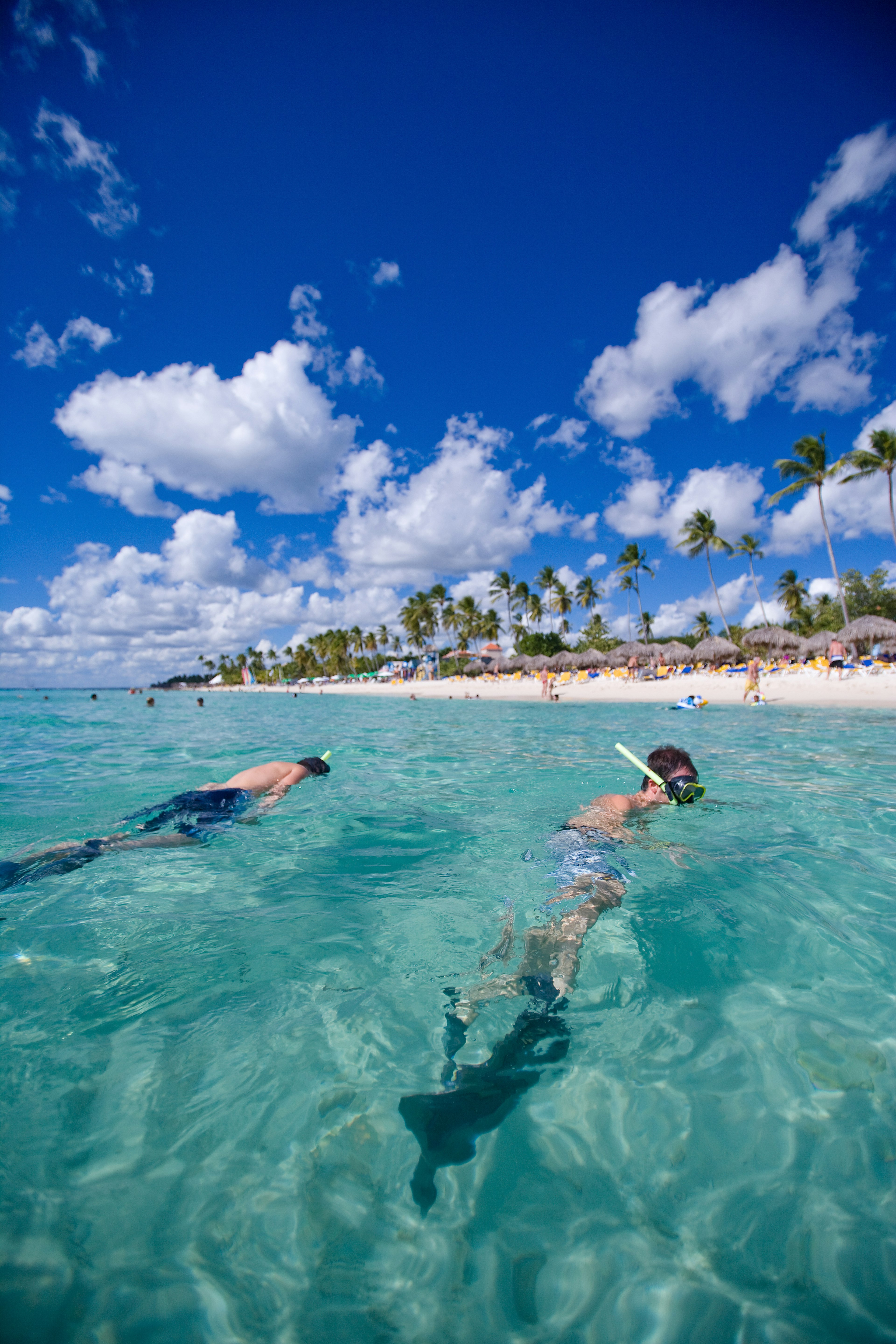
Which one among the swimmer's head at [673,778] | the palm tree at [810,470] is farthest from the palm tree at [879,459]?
the swimmer's head at [673,778]

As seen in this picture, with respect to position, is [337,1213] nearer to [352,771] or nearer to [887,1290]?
[887,1290]

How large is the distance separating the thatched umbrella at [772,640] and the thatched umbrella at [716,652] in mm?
1050

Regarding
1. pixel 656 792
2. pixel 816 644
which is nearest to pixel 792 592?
pixel 816 644

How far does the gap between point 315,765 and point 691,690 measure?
27626mm

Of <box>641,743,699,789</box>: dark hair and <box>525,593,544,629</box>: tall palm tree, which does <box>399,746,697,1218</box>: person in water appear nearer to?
<box>641,743,699,789</box>: dark hair

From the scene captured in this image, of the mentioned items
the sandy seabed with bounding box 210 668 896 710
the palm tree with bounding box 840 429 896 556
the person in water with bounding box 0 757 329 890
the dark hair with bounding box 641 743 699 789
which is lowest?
the sandy seabed with bounding box 210 668 896 710

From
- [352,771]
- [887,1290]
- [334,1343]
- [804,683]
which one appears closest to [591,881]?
[887,1290]

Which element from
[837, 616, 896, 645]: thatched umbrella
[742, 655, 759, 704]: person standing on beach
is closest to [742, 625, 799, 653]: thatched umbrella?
[837, 616, 896, 645]: thatched umbrella

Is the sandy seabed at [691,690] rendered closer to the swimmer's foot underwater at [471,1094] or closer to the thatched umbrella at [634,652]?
the thatched umbrella at [634,652]

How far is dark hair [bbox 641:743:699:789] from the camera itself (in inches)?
171

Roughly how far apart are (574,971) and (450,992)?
59cm

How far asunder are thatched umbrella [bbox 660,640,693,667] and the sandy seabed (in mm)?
2971

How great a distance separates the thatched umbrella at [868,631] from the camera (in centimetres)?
3105

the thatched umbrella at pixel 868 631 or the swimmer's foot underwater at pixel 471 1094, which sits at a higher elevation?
the thatched umbrella at pixel 868 631
